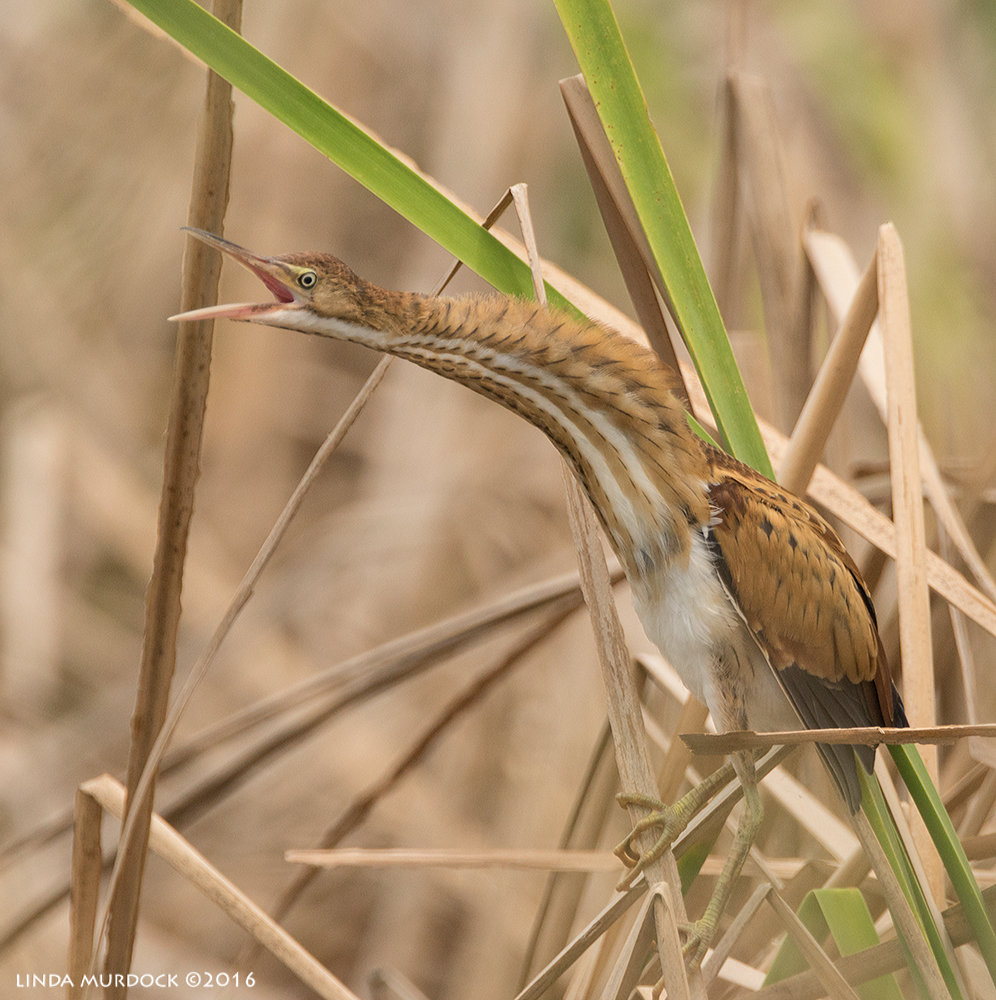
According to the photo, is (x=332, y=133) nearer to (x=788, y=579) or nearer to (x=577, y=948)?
(x=788, y=579)

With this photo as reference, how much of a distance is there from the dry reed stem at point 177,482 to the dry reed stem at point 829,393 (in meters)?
0.81

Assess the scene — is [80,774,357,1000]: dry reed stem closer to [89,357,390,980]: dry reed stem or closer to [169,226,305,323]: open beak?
[89,357,390,980]: dry reed stem

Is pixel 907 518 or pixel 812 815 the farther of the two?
pixel 812 815

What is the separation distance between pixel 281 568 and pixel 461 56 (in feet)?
5.52

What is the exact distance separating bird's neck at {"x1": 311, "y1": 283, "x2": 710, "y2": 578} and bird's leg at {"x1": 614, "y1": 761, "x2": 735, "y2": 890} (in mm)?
306

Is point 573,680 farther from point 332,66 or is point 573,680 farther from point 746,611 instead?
point 332,66

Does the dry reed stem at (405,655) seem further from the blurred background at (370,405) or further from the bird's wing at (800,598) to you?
the blurred background at (370,405)

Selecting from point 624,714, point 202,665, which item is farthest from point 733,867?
point 202,665

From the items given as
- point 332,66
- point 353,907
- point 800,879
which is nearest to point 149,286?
point 332,66

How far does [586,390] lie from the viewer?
45.7 inches

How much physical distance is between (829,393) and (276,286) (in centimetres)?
78

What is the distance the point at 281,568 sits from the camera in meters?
3.10

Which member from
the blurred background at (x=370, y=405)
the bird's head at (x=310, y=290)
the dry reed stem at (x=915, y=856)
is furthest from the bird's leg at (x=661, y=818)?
the blurred background at (x=370, y=405)

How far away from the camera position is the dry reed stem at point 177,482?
1.05 meters
